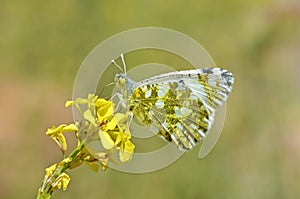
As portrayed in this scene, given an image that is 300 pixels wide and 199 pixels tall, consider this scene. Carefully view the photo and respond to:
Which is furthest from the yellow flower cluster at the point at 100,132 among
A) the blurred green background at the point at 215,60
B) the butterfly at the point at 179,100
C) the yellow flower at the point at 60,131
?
the blurred green background at the point at 215,60

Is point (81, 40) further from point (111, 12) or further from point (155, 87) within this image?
point (155, 87)

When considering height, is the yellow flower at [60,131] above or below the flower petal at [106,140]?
above

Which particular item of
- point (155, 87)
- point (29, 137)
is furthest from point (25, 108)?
point (155, 87)

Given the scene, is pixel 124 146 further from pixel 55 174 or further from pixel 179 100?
pixel 179 100

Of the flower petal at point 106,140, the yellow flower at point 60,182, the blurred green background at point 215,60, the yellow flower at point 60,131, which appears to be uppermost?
the blurred green background at point 215,60

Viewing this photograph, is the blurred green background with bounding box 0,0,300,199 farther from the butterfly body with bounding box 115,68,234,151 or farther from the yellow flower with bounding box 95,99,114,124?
the yellow flower with bounding box 95,99,114,124

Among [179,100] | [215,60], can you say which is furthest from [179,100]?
[215,60]

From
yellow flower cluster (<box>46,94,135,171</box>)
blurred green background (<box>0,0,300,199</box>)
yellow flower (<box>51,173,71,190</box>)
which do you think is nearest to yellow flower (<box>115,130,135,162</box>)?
yellow flower cluster (<box>46,94,135,171</box>)

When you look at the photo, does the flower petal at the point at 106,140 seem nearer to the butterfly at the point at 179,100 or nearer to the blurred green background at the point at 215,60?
the butterfly at the point at 179,100
